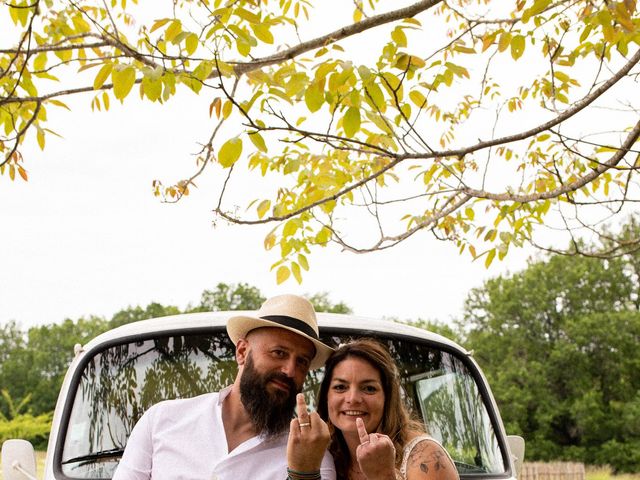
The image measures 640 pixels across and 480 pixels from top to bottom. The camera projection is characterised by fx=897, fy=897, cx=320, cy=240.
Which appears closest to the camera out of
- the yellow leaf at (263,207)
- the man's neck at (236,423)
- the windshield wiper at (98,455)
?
the man's neck at (236,423)

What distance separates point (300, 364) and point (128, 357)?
1143mm

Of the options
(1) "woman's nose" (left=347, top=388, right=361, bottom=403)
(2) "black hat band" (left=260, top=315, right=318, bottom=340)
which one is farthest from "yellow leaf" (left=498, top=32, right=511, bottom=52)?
(1) "woman's nose" (left=347, top=388, right=361, bottom=403)

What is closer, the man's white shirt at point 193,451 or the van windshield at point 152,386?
the man's white shirt at point 193,451

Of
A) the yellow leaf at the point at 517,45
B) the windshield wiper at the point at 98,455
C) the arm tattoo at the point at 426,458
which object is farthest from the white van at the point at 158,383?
the yellow leaf at the point at 517,45

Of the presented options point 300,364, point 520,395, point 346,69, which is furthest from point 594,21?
point 520,395

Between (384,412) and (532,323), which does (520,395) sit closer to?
(532,323)

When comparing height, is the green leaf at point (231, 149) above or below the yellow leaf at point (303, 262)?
above

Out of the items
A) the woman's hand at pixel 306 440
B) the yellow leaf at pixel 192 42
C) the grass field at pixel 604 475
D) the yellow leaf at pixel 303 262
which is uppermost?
the yellow leaf at pixel 192 42

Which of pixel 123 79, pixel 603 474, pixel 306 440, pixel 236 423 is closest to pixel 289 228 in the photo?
pixel 123 79

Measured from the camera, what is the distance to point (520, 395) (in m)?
36.9

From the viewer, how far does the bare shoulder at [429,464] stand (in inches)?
126

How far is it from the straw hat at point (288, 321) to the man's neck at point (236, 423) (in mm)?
266

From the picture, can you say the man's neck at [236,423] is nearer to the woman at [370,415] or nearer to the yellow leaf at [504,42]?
the woman at [370,415]

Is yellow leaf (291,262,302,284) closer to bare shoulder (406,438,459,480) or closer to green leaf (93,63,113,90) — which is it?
green leaf (93,63,113,90)
